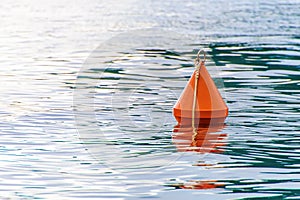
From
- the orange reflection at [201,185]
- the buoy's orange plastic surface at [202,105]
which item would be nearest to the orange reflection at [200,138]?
the buoy's orange plastic surface at [202,105]

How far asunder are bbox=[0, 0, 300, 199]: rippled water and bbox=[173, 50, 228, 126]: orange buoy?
0.66ft

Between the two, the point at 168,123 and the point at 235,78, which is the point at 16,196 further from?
the point at 235,78

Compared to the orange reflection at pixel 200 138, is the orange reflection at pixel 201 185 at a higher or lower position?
higher

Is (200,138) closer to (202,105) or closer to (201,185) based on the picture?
(202,105)

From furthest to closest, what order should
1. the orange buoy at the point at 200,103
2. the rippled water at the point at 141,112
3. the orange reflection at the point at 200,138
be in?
1. the orange buoy at the point at 200,103
2. the orange reflection at the point at 200,138
3. the rippled water at the point at 141,112

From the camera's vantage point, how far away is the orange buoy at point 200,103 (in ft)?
37.6

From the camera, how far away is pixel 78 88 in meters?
14.4

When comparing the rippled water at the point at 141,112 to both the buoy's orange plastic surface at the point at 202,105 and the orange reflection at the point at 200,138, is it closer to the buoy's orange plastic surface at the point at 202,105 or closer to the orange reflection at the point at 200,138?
the orange reflection at the point at 200,138

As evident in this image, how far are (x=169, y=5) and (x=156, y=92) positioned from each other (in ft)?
65.4

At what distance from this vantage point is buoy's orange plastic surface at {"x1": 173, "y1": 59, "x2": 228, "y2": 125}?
11477 mm

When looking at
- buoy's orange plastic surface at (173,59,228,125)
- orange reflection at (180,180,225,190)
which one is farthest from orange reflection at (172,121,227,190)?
orange reflection at (180,180,225,190)

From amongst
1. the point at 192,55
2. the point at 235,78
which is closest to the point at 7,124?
the point at 235,78

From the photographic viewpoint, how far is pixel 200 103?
11.5 meters

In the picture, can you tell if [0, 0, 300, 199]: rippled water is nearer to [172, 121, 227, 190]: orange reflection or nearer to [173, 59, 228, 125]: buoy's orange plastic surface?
[172, 121, 227, 190]: orange reflection
